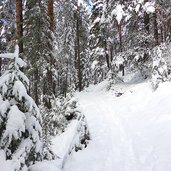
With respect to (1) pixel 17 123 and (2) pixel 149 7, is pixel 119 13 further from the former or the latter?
(1) pixel 17 123

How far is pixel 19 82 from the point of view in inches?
272

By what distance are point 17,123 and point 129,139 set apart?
5.79 m

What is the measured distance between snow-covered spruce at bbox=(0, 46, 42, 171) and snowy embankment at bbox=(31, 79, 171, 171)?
199 centimetres

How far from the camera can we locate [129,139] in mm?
11500

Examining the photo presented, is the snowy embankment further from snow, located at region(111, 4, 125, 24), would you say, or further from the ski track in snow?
snow, located at region(111, 4, 125, 24)

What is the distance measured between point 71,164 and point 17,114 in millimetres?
3008

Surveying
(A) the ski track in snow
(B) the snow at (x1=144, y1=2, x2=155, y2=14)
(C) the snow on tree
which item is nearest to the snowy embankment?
(A) the ski track in snow

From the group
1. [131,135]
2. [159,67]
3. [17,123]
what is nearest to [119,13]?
[159,67]

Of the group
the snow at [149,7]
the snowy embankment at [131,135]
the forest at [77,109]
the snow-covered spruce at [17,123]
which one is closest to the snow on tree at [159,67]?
the forest at [77,109]

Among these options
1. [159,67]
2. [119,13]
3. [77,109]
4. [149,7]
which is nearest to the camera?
[77,109]

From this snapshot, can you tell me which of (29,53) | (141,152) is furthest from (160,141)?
(29,53)

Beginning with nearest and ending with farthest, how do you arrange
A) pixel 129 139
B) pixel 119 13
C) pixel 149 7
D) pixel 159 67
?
1. pixel 129 139
2. pixel 159 67
3. pixel 149 7
4. pixel 119 13

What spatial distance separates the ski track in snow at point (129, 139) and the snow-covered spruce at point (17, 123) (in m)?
2.04

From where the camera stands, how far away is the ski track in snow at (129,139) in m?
8.93
